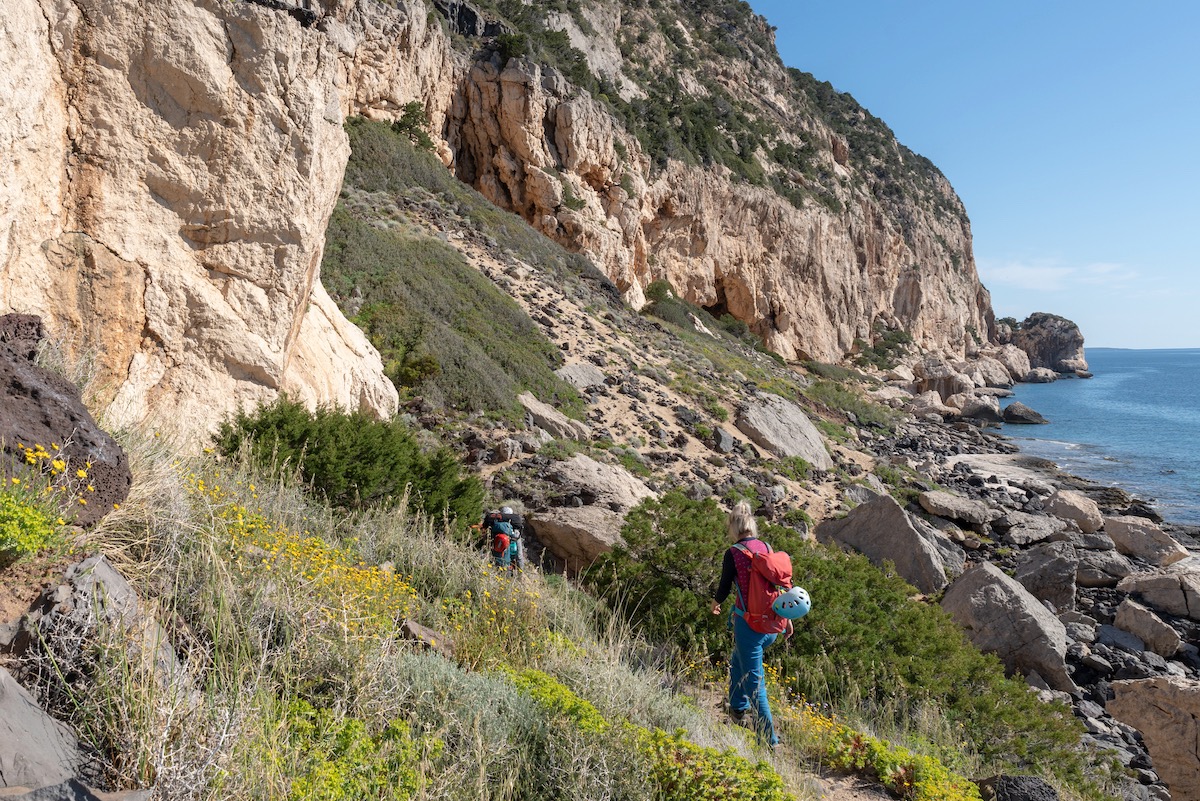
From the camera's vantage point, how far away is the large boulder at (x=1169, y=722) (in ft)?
25.2

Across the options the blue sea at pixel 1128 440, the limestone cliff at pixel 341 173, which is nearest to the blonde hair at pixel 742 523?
the limestone cliff at pixel 341 173

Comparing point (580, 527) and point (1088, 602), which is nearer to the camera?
point (580, 527)

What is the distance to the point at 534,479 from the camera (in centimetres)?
1182

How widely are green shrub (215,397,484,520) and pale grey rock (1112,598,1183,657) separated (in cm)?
1145

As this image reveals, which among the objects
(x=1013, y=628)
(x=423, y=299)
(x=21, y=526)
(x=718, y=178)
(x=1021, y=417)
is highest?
(x=718, y=178)

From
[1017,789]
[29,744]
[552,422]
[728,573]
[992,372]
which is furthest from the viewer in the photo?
[992,372]

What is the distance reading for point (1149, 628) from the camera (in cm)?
1177

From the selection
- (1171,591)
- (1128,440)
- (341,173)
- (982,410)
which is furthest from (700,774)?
(982,410)

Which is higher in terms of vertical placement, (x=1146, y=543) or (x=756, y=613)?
(x=756, y=613)

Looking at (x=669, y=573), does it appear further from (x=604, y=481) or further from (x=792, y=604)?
(x=604, y=481)

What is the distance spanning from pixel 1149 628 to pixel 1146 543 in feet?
24.9

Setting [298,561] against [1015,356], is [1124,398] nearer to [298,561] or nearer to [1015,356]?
[1015,356]

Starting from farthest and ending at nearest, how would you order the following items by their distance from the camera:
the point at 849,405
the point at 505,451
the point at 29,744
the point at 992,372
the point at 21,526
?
the point at 992,372 → the point at 849,405 → the point at 505,451 → the point at 21,526 → the point at 29,744

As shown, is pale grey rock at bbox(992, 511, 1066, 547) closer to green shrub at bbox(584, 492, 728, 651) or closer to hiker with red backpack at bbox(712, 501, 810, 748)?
green shrub at bbox(584, 492, 728, 651)
